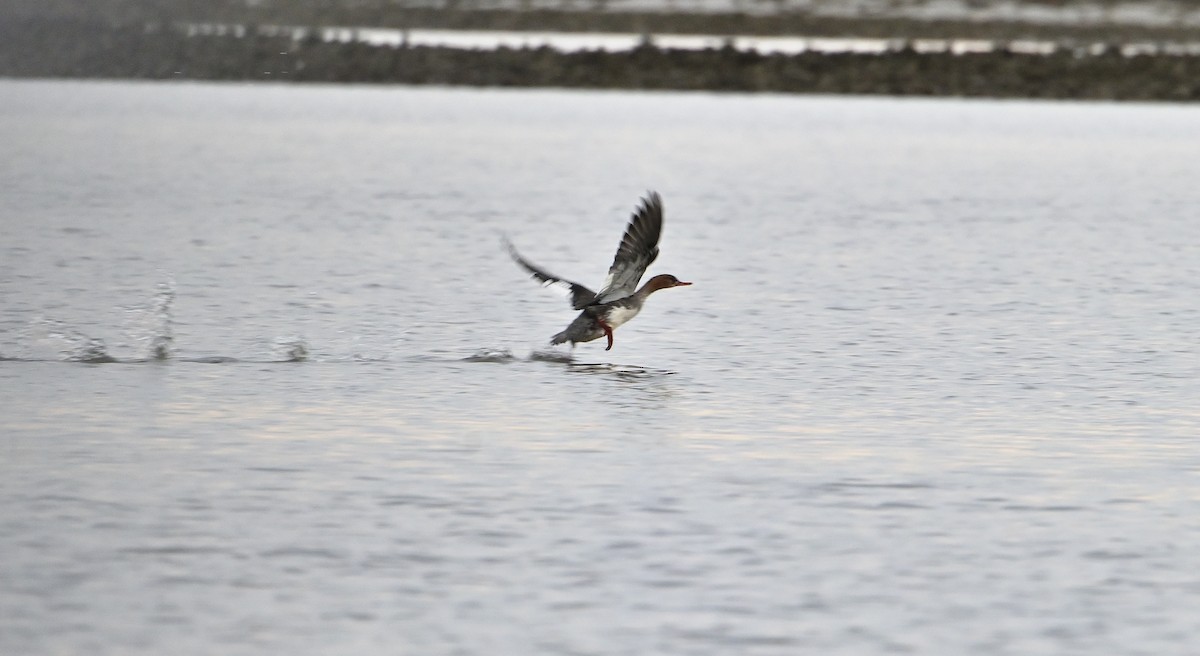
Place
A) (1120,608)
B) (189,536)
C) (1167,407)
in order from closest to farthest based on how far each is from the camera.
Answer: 1. (1120,608)
2. (189,536)
3. (1167,407)

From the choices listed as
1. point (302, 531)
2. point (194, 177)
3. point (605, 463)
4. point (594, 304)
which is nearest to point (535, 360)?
point (594, 304)

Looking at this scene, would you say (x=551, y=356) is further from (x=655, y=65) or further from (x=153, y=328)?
(x=655, y=65)

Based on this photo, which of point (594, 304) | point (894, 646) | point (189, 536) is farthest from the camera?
point (594, 304)

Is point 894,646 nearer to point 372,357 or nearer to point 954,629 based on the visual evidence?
point 954,629

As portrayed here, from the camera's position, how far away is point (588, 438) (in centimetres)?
1248

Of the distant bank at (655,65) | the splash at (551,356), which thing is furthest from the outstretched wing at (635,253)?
the distant bank at (655,65)

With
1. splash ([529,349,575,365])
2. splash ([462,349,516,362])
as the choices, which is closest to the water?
splash ([462,349,516,362])

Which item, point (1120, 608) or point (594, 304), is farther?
point (594, 304)

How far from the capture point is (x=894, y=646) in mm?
8328

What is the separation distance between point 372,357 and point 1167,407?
5330 millimetres

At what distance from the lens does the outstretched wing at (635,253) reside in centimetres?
1468

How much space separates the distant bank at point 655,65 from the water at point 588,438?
186 ft

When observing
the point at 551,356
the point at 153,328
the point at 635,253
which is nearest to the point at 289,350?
the point at 153,328

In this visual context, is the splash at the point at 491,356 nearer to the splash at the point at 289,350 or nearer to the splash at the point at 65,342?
the splash at the point at 289,350
